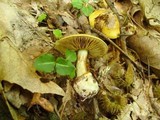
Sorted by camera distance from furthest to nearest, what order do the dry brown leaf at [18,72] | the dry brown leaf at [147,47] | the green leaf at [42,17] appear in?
the dry brown leaf at [147,47], the green leaf at [42,17], the dry brown leaf at [18,72]

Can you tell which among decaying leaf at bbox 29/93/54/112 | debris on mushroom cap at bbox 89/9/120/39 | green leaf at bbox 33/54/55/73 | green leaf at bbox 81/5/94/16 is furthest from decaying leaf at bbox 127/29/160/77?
decaying leaf at bbox 29/93/54/112

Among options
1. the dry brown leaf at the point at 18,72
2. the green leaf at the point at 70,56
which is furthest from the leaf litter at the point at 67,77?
the green leaf at the point at 70,56

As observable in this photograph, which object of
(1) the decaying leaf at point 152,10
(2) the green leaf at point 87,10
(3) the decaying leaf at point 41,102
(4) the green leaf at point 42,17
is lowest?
(3) the decaying leaf at point 41,102

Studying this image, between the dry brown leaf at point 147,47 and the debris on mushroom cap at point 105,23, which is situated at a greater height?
the debris on mushroom cap at point 105,23

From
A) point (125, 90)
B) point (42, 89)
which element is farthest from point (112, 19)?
point (42, 89)

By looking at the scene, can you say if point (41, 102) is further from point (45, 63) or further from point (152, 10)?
point (152, 10)

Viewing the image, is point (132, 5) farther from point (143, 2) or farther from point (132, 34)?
point (132, 34)

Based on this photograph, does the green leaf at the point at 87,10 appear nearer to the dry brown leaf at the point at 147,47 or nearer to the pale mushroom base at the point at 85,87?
the dry brown leaf at the point at 147,47

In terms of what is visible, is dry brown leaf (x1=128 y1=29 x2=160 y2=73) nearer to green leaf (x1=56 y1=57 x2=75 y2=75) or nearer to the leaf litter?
the leaf litter
